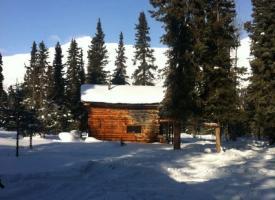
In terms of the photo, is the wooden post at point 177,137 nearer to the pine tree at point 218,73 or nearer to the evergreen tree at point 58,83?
the pine tree at point 218,73

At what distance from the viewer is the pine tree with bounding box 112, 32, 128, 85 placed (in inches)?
2881

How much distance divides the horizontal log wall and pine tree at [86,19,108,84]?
94.3ft

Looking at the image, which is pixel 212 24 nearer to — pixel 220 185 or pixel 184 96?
pixel 184 96

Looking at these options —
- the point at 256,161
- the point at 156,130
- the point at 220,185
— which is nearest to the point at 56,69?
the point at 156,130

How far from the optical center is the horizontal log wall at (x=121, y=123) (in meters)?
43.7

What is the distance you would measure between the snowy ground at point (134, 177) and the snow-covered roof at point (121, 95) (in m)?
15.9

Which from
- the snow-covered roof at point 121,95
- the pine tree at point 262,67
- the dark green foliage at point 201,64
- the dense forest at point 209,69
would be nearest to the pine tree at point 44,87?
the snow-covered roof at point 121,95

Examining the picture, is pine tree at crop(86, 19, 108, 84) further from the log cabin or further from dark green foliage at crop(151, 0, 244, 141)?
dark green foliage at crop(151, 0, 244, 141)

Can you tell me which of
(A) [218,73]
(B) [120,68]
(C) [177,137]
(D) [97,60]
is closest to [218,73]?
(A) [218,73]

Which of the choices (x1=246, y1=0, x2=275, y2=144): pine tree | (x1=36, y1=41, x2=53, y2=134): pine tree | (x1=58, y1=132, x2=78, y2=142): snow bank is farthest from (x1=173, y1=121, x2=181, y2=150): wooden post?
(x1=36, y1=41, x2=53, y2=134): pine tree

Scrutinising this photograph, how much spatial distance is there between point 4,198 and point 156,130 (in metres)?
28.9

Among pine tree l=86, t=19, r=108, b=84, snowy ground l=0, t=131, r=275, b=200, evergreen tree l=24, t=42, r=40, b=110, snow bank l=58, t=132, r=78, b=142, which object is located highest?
pine tree l=86, t=19, r=108, b=84

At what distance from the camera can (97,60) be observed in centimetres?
7538

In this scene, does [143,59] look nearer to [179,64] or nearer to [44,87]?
[44,87]
